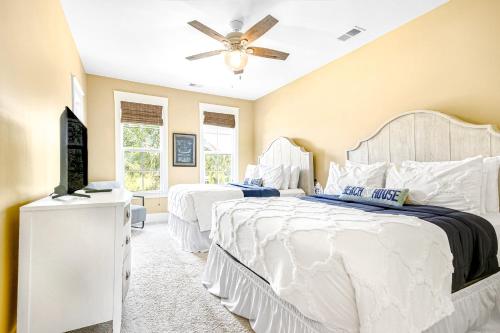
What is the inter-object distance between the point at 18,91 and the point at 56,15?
4.56ft

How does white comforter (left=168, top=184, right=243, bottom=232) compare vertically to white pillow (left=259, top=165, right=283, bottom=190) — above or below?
below

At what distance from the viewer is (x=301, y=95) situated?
467 centimetres

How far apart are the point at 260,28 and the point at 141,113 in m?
3.44

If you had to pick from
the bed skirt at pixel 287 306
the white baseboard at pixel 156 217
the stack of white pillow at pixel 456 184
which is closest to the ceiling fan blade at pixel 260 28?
the stack of white pillow at pixel 456 184

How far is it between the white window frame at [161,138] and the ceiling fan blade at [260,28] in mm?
3089

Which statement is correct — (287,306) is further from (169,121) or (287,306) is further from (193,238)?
(169,121)

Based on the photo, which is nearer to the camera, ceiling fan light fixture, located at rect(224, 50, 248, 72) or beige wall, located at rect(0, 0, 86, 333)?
beige wall, located at rect(0, 0, 86, 333)

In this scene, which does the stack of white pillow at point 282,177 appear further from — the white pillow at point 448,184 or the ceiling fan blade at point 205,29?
the ceiling fan blade at point 205,29

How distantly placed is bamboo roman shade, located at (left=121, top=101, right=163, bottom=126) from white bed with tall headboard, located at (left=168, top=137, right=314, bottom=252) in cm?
179

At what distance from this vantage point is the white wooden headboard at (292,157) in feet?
14.0

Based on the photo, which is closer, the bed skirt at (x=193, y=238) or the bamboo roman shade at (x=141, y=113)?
the bed skirt at (x=193, y=238)

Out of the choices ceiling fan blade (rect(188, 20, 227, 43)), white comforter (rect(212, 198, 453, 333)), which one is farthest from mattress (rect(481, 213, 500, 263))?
ceiling fan blade (rect(188, 20, 227, 43))

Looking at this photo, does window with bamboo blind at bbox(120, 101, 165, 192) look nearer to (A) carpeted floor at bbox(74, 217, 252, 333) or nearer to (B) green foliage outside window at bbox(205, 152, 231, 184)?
(B) green foliage outside window at bbox(205, 152, 231, 184)

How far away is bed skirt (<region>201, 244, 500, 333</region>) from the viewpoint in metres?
1.42
